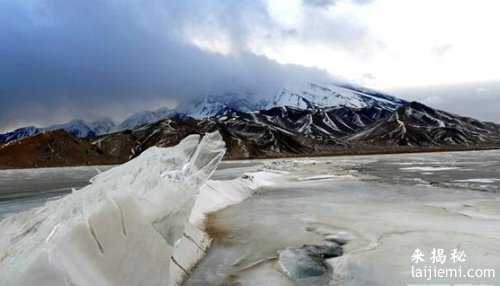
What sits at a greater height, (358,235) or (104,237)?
(104,237)

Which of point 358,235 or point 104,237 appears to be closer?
point 104,237

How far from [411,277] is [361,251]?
1747 millimetres

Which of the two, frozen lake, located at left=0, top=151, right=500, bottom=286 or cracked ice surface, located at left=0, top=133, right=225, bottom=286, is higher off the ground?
cracked ice surface, located at left=0, top=133, right=225, bottom=286

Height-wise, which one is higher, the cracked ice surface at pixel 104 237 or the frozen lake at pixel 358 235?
the cracked ice surface at pixel 104 237

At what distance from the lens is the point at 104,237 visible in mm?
6105

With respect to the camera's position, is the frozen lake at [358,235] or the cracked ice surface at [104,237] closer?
the cracked ice surface at [104,237]

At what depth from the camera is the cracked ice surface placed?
5.36 m

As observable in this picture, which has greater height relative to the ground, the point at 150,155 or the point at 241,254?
the point at 150,155

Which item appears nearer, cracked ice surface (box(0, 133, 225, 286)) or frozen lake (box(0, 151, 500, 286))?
cracked ice surface (box(0, 133, 225, 286))

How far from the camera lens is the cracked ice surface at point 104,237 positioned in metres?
5.36

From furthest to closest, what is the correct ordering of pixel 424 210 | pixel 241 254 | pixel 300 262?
pixel 424 210
pixel 241 254
pixel 300 262

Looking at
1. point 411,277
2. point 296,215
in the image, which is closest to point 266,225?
point 296,215

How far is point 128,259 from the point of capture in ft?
20.3

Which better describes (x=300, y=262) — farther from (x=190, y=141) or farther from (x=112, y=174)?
(x=190, y=141)
